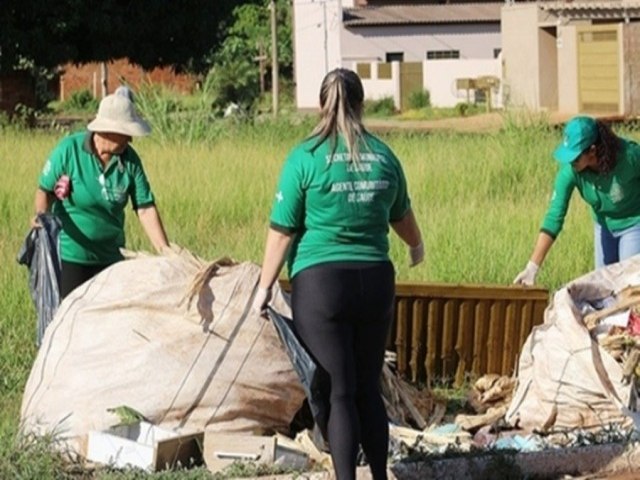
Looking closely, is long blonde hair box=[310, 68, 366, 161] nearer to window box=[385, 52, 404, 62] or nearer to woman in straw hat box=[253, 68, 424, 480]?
woman in straw hat box=[253, 68, 424, 480]

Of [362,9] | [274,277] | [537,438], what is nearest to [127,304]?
[274,277]

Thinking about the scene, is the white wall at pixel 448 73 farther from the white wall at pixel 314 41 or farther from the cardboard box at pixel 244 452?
the cardboard box at pixel 244 452

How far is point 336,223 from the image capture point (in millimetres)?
6402

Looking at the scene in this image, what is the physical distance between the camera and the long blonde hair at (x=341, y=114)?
21.0ft

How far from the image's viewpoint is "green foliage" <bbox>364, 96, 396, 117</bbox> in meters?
48.8

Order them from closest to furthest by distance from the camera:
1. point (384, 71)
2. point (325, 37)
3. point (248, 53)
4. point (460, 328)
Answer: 1. point (460, 328)
2. point (384, 71)
3. point (325, 37)
4. point (248, 53)

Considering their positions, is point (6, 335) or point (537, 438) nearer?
point (537, 438)

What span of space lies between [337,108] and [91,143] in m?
2.12

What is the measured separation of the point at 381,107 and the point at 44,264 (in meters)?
41.9

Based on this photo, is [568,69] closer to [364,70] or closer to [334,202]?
[364,70]

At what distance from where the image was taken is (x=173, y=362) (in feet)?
24.1

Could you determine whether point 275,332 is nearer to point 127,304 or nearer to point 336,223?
point 127,304

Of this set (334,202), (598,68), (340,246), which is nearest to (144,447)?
(340,246)

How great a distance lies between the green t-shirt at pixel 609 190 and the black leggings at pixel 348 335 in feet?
8.25
